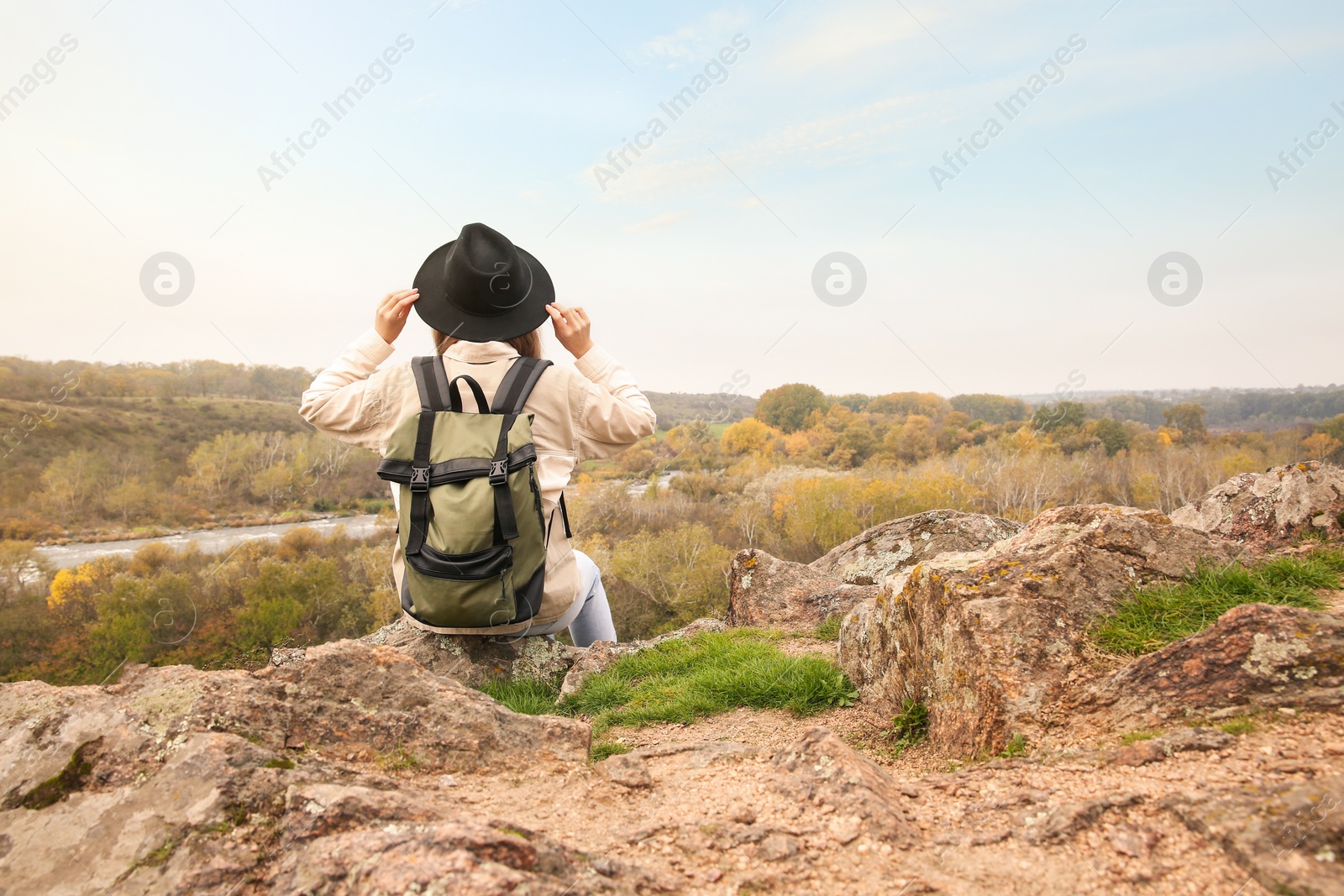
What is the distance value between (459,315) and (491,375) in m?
0.43

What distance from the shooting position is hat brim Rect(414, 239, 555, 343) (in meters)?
4.34

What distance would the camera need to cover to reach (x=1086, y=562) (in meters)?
4.01

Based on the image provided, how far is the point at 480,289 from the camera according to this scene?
4199 mm

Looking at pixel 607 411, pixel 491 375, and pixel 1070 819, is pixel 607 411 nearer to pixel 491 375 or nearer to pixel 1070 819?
pixel 491 375

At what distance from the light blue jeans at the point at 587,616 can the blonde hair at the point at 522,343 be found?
1.43 m

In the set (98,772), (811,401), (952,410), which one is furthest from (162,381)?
(98,772)

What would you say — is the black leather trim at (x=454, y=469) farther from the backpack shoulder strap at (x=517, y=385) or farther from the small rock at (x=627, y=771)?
the small rock at (x=627, y=771)

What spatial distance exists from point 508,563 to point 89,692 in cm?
195

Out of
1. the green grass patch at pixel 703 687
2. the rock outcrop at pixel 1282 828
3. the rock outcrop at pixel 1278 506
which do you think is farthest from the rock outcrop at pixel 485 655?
the rock outcrop at pixel 1278 506

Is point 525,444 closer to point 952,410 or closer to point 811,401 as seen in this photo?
point 811,401

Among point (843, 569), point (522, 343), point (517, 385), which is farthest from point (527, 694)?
point (843, 569)

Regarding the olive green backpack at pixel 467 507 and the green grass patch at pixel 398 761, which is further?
the olive green backpack at pixel 467 507

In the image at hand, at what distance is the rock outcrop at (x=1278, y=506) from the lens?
5.14 meters

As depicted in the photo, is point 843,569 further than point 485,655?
Yes
